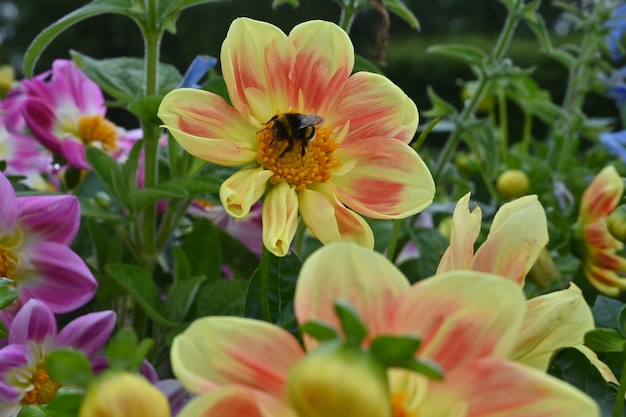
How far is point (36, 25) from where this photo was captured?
25.8ft

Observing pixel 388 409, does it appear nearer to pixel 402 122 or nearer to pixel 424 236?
pixel 402 122

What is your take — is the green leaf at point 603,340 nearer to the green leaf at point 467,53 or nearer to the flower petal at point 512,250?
the flower petal at point 512,250

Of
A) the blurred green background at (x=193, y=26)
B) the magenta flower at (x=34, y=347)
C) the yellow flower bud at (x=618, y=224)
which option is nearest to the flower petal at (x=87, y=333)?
the magenta flower at (x=34, y=347)

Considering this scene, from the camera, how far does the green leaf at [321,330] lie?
0.20 meters

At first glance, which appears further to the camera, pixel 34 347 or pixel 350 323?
pixel 34 347

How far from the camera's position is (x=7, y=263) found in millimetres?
427

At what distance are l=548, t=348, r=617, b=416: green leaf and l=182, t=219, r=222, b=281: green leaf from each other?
0.25 m

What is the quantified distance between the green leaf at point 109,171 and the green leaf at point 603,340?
30cm

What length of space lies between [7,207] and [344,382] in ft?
0.90

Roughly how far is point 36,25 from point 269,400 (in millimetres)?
8320

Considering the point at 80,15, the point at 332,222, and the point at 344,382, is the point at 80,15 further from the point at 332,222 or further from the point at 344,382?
the point at 344,382

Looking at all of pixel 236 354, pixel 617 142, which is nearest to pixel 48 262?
pixel 236 354

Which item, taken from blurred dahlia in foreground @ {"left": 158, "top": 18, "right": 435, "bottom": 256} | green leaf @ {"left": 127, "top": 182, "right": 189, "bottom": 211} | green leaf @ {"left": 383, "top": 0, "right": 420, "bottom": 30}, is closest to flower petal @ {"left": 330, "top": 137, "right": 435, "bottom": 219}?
blurred dahlia in foreground @ {"left": 158, "top": 18, "right": 435, "bottom": 256}

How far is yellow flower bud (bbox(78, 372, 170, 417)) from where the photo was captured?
0.63 ft
